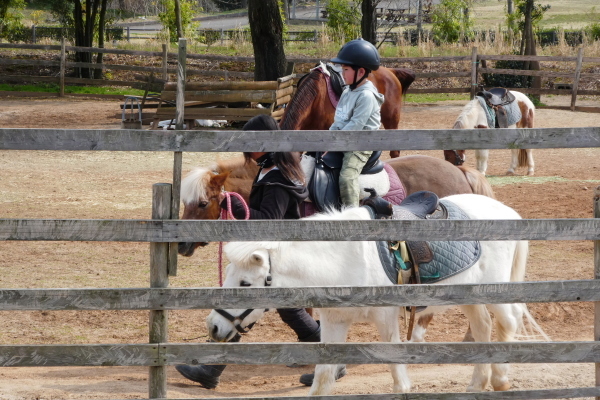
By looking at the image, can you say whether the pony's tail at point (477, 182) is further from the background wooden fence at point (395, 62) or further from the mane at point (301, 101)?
the background wooden fence at point (395, 62)

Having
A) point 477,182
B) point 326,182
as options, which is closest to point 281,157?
point 326,182

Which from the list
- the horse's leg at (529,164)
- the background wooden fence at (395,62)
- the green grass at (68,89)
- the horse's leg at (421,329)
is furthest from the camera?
the green grass at (68,89)

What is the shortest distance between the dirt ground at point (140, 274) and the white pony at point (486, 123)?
1.01ft

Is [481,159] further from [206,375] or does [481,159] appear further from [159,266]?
[159,266]

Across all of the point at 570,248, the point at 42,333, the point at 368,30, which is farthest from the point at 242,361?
the point at 368,30

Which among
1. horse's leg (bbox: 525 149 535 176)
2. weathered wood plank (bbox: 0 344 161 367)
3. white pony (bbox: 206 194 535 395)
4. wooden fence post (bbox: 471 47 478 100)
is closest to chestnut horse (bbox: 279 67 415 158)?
white pony (bbox: 206 194 535 395)

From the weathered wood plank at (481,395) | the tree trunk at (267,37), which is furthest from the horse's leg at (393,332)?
the tree trunk at (267,37)

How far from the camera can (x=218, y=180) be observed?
5793 millimetres

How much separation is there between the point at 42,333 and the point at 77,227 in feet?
10.4

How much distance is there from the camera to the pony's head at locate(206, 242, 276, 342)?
412 centimetres

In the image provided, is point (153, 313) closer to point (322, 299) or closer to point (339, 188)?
point (322, 299)

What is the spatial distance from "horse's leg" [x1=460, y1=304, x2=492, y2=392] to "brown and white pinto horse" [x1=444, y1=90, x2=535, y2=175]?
601cm

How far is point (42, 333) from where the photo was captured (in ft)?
20.2

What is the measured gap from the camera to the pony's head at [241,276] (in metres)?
4.12
